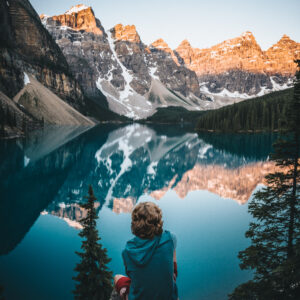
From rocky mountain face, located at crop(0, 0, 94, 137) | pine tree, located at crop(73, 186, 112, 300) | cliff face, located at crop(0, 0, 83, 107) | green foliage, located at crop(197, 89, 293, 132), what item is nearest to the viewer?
pine tree, located at crop(73, 186, 112, 300)

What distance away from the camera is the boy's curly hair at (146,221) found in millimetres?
3238

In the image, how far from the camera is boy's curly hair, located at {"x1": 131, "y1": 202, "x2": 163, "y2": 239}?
10.6ft

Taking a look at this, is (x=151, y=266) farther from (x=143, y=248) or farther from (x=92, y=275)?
(x=92, y=275)

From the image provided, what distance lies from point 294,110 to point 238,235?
7.60 metres

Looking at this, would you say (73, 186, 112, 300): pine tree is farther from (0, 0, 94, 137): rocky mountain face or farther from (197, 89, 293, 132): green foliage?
(197, 89, 293, 132): green foliage

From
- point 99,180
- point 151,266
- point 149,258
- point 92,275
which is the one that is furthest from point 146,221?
point 99,180

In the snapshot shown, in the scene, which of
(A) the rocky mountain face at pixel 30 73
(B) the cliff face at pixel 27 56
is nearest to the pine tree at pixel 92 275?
(A) the rocky mountain face at pixel 30 73

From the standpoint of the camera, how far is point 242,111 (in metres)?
99.9

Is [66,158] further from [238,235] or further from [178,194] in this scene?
[238,235]

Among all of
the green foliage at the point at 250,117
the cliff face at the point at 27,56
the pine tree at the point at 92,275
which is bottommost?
the pine tree at the point at 92,275

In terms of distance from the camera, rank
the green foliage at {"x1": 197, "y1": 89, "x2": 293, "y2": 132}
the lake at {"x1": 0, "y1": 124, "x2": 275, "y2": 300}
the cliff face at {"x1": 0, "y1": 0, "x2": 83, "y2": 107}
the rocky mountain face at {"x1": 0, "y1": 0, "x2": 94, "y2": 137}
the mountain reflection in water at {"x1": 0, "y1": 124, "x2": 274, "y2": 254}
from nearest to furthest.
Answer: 1. the lake at {"x1": 0, "y1": 124, "x2": 275, "y2": 300}
2. the mountain reflection in water at {"x1": 0, "y1": 124, "x2": 274, "y2": 254}
3. the green foliage at {"x1": 197, "y1": 89, "x2": 293, "y2": 132}
4. the rocky mountain face at {"x1": 0, "y1": 0, "x2": 94, "y2": 137}
5. the cliff face at {"x1": 0, "y1": 0, "x2": 83, "y2": 107}

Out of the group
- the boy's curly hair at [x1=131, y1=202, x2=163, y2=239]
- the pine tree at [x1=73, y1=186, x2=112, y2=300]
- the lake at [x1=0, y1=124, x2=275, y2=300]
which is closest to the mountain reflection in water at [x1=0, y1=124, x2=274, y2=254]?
the lake at [x1=0, y1=124, x2=275, y2=300]

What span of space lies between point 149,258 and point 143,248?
144 millimetres

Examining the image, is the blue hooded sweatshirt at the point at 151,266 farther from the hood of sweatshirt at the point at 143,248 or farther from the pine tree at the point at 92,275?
the pine tree at the point at 92,275
